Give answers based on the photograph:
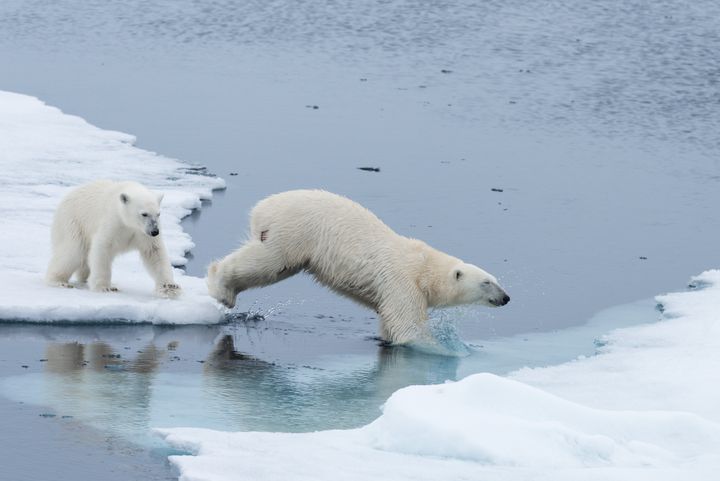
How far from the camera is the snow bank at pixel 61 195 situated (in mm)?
7824

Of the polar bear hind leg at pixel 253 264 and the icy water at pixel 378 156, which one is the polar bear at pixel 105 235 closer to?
the polar bear hind leg at pixel 253 264

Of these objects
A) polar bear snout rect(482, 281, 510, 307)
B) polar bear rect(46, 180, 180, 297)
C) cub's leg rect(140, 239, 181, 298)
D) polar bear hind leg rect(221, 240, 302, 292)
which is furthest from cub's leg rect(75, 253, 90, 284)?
polar bear snout rect(482, 281, 510, 307)

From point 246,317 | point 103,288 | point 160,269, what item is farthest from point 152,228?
point 246,317

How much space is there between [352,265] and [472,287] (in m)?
0.78

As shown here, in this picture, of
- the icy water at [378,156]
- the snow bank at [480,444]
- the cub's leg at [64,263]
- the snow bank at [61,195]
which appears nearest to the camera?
the snow bank at [480,444]

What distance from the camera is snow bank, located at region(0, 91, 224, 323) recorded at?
7824mm

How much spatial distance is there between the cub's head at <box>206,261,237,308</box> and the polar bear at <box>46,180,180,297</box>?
218 millimetres

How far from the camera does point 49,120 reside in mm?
14391

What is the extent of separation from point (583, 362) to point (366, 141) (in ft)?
23.9

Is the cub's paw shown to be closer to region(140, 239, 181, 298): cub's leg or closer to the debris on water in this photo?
region(140, 239, 181, 298): cub's leg

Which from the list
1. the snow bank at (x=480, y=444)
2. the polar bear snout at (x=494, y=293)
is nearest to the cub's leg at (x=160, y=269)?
the polar bear snout at (x=494, y=293)

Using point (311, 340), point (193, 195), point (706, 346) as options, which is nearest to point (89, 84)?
point (193, 195)

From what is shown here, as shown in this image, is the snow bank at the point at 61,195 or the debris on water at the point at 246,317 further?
the debris on water at the point at 246,317

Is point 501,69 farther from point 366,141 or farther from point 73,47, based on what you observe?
point 73,47
